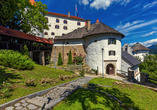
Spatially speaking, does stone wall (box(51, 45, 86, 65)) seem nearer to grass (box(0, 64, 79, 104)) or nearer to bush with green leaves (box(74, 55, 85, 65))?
bush with green leaves (box(74, 55, 85, 65))

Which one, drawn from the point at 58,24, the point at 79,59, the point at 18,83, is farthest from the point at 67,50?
the point at 18,83

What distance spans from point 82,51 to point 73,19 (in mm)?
18428

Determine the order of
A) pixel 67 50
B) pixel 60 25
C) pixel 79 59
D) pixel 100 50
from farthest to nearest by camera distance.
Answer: pixel 60 25
pixel 67 50
pixel 79 59
pixel 100 50

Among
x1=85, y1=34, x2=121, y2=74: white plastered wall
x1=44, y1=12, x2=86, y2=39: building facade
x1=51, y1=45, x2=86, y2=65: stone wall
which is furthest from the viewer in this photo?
x1=44, y1=12, x2=86, y2=39: building facade

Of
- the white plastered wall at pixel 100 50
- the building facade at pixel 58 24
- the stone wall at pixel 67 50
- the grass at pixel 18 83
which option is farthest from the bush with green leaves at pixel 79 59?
the building facade at pixel 58 24

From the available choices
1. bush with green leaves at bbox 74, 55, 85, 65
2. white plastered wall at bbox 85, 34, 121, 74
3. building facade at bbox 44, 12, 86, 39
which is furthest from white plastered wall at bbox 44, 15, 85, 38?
white plastered wall at bbox 85, 34, 121, 74

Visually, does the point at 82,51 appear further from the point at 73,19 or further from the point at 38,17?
the point at 73,19

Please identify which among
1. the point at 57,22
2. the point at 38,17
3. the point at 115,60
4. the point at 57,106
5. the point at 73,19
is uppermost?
the point at 73,19

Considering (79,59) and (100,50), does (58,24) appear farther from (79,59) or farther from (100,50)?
(100,50)

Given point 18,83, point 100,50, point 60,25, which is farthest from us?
point 60,25

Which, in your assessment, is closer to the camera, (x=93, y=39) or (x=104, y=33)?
(x=104, y=33)

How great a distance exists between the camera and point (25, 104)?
4.02 meters

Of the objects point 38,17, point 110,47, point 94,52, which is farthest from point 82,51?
point 38,17

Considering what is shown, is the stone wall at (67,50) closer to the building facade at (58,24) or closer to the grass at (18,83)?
the building facade at (58,24)
